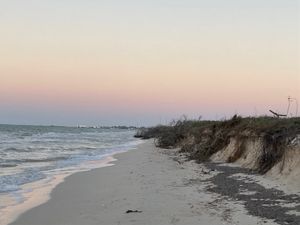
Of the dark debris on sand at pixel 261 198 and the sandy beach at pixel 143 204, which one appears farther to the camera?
the sandy beach at pixel 143 204

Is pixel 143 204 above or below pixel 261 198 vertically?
below

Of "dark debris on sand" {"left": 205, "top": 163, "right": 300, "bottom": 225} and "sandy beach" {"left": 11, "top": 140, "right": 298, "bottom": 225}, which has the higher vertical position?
"dark debris on sand" {"left": 205, "top": 163, "right": 300, "bottom": 225}

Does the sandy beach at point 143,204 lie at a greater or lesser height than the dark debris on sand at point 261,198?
lesser

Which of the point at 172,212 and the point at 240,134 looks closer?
the point at 172,212

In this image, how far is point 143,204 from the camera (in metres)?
11.5

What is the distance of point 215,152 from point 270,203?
15133 millimetres

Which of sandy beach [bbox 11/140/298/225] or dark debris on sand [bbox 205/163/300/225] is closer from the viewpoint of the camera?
dark debris on sand [bbox 205/163/300/225]

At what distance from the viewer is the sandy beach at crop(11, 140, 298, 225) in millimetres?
9625

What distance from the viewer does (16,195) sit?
1427cm

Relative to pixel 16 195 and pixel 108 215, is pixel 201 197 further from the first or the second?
pixel 16 195

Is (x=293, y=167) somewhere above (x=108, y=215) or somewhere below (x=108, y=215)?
above

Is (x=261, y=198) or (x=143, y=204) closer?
(x=143, y=204)

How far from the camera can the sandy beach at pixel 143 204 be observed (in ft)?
31.6

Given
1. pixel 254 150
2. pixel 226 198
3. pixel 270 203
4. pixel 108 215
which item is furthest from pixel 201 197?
pixel 254 150
